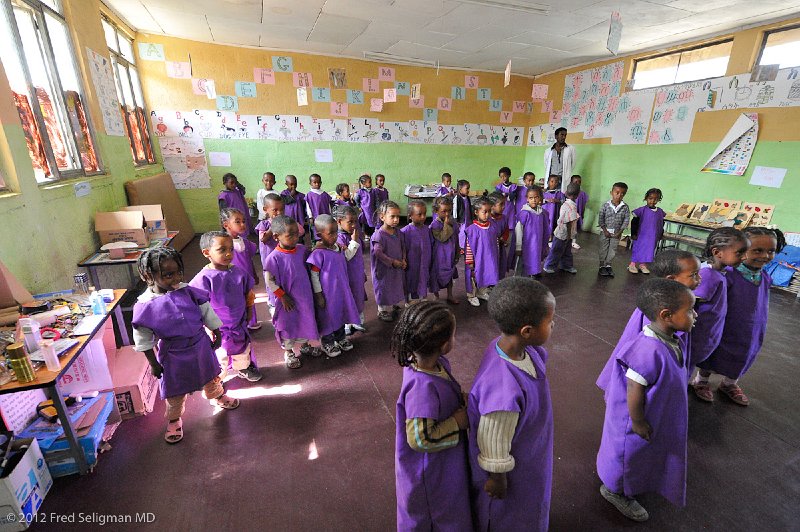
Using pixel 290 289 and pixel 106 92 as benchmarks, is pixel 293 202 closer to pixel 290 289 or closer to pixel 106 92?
pixel 106 92

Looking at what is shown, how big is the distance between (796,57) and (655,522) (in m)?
5.98

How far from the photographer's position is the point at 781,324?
12.0 ft

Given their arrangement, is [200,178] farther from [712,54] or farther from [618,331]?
[712,54]

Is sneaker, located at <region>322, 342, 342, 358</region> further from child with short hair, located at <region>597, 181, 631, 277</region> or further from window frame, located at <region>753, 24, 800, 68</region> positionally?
window frame, located at <region>753, 24, 800, 68</region>

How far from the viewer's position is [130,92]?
5.59m

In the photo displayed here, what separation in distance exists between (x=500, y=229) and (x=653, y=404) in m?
2.74

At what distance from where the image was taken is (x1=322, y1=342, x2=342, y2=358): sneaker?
3012 mm

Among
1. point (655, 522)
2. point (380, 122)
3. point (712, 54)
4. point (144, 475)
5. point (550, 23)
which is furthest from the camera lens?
point (380, 122)

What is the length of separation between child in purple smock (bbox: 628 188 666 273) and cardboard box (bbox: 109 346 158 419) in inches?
225

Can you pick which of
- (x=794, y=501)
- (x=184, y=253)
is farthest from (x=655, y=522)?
(x=184, y=253)

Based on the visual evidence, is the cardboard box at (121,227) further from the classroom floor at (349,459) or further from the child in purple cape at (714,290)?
the child in purple cape at (714,290)

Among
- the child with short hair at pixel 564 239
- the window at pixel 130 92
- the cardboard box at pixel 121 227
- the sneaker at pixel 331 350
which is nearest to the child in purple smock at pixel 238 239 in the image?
the sneaker at pixel 331 350

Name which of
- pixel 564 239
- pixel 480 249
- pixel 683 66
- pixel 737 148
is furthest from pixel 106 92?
pixel 737 148

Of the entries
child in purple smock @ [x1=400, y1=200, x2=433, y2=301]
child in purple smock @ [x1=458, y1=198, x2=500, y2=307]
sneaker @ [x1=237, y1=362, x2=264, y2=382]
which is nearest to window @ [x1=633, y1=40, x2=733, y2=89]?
child in purple smock @ [x1=458, y1=198, x2=500, y2=307]
